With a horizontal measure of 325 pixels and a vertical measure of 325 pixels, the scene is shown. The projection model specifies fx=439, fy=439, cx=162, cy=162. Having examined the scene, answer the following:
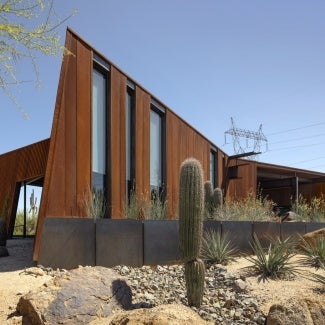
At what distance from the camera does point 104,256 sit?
26.8 ft

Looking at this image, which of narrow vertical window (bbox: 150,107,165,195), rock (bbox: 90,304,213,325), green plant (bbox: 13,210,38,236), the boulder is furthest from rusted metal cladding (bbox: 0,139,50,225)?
the boulder

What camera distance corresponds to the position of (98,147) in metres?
10.5

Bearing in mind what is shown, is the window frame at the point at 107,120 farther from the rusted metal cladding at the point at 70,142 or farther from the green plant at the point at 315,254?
the green plant at the point at 315,254

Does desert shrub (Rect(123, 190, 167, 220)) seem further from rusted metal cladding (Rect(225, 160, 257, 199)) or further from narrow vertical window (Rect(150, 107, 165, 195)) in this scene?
rusted metal cladding (Rect(225, 160, 257, 199))

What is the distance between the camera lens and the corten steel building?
892 cm

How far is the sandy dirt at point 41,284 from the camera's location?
6352mm

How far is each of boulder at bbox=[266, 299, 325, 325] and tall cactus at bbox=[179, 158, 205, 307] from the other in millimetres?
1159

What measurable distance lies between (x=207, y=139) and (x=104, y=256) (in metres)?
11.0

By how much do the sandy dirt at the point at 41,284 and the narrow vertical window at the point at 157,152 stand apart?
5023 mm

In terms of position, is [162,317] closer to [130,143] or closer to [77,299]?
[77,299]

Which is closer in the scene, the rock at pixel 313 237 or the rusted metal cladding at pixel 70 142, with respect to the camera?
the rusted metal cladding at pixel 70 142

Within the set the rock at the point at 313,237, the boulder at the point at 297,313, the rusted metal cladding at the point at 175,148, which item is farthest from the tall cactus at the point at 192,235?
the rusted metal cladding at the point at 175,148

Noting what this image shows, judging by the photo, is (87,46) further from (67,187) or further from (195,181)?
(195,181)

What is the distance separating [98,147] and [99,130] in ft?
1.41
